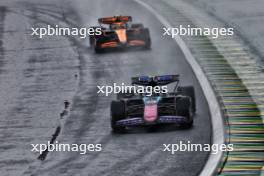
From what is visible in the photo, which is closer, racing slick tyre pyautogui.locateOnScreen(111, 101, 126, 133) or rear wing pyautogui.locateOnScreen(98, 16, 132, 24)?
racing slick tyre pyautogui.locateOnScreen(111, 101, 126, 133)

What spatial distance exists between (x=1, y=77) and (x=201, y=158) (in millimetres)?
16723

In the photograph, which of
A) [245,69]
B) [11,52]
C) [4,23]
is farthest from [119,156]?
[4,23]

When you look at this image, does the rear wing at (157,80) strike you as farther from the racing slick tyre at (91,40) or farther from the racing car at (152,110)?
the racing slick tyre at (91,40)

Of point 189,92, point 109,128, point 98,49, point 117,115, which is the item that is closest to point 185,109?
point 189,92

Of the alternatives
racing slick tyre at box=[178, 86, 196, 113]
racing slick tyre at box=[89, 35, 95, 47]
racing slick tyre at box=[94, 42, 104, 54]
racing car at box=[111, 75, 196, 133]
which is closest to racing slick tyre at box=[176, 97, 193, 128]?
racing car at box=[111, 75, 196, 133]

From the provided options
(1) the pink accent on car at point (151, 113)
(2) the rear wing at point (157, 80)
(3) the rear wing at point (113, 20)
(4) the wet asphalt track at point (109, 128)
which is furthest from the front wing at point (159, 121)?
(3) the rear wing at point (113, 20)

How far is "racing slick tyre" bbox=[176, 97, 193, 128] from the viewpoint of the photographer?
82.1 ft

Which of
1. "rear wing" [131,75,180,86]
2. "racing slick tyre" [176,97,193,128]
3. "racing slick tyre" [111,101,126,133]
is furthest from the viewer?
"rear wing" [131,75,180,86]

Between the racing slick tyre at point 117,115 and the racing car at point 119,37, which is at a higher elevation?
the racing car at point 119,37

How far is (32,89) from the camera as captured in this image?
33.5 m

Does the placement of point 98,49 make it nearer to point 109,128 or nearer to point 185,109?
point 109,128

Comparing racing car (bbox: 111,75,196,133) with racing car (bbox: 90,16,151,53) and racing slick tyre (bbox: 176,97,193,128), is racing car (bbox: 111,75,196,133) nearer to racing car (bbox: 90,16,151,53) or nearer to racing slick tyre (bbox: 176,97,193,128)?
racing slick tyre (bbox: 176,97,193,128)

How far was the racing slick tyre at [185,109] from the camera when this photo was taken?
2502 centimetres

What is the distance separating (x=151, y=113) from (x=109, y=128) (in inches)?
65.7
